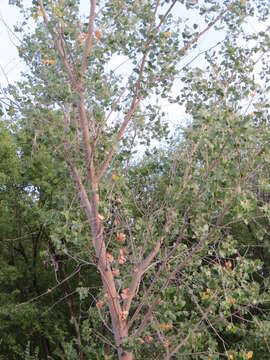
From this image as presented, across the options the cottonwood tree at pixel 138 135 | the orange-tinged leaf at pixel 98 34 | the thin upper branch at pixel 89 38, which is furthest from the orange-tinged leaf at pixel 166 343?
the orange-tinged leaf at pixel 98 34

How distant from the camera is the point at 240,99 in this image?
5020 millimetres

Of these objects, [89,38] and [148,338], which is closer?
[89,38]

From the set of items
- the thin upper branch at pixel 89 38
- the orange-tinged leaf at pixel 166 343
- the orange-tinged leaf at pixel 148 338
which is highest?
the thin upper branch at pixel 89 38

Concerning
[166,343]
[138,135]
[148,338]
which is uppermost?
[138,135]

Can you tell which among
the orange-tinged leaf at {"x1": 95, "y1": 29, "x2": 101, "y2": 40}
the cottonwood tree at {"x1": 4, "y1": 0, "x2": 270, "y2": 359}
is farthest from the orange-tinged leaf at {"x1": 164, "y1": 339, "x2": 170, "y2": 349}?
the orange-tinged leaf at {"x1": 95, "y1": 29, "x2": 101, "y2": 40}

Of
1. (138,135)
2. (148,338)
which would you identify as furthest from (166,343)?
(138,135)

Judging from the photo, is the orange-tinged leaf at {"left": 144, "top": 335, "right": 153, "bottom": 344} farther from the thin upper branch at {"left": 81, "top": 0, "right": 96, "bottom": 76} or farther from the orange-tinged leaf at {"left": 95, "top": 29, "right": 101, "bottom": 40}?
the orange-tinged leaf at {"left": 95, "top": 29, "right": 101, "bottom": 40}

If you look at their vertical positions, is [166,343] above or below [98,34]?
below

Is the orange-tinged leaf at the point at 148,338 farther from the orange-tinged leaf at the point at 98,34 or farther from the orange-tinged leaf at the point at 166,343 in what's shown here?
the orange-tinged leaf at the point at 98,34

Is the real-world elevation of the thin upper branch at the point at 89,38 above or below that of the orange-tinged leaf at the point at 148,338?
above

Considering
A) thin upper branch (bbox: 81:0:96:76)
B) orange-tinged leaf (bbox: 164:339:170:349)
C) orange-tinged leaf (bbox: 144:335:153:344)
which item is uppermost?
thin upper branch (bbox: 81:0:96:76)

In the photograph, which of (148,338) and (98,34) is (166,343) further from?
(98,34)

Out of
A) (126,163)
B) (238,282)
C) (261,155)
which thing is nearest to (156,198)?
(126,163)

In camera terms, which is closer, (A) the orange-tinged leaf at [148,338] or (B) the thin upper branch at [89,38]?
(B) the thin upper branch at [89,38]
